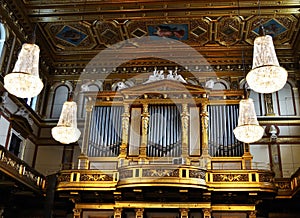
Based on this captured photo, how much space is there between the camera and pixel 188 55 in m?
14.9

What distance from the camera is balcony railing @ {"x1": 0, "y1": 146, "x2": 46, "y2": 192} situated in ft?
32.2

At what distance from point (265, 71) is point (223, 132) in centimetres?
551

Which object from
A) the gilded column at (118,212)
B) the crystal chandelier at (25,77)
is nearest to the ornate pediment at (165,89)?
the gilded column at (118,212)

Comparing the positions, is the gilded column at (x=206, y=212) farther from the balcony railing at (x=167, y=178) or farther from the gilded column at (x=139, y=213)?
the gilded column at (x=139, y=213)

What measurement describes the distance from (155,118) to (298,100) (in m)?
5.60

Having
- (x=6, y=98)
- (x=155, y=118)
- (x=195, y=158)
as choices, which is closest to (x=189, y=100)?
(x=155, y=118)

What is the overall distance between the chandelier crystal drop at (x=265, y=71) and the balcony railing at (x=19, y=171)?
6642 mm

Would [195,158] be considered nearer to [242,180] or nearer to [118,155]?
[242,180]

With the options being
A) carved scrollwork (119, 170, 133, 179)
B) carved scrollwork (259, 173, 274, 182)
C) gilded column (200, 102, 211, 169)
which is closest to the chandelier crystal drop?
carved scrollwork (259, 173, 274, 182)

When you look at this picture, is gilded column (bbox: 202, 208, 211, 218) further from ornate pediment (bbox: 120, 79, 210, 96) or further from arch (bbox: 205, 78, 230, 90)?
arch (bbox: 205, 78, 230, 90)

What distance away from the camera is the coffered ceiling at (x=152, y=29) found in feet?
40.8

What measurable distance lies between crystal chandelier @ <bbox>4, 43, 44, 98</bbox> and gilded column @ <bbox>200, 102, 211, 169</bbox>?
20.0 ft

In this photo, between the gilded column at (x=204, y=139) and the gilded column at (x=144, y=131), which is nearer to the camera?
the gilded column at (x=204, y=139)

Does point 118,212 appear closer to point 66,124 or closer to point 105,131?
point 105,131
